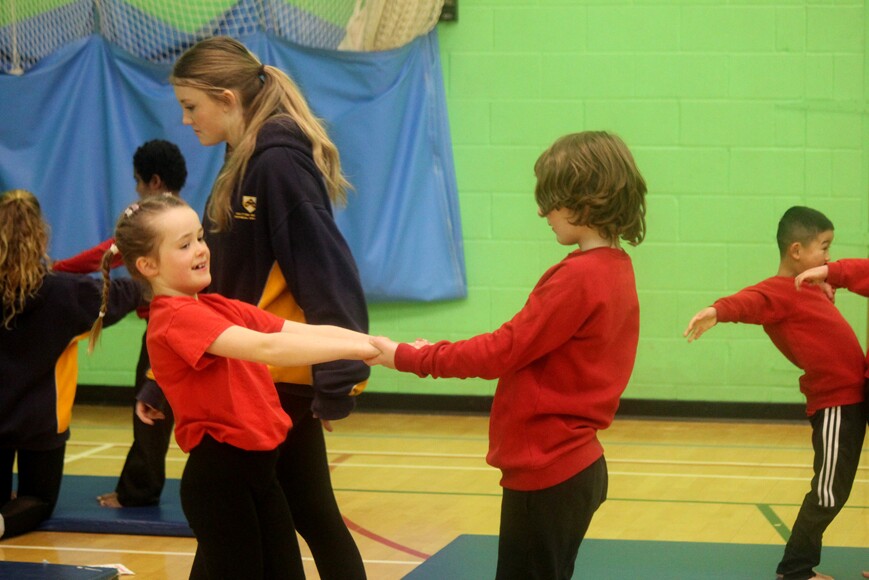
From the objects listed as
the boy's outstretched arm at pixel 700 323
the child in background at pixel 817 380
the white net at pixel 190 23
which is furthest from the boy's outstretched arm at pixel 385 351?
the white net at pixel 190 23

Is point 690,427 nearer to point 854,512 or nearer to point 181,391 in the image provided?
point 854,512

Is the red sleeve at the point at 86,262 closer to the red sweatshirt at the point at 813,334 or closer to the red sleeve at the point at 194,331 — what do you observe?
the red sleeve at the point at 194,331

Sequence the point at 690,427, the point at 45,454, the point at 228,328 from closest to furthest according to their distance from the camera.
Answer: the point at 228,328 < the point at 45,454 < the point at 690,427

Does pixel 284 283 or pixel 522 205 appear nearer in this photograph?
pixel 284 283

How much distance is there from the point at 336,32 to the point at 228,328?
4224mm

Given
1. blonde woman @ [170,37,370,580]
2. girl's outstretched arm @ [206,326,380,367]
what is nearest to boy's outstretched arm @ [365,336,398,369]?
girl's outstretched arm @ [206,326,380,367]

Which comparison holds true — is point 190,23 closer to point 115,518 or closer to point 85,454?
point 85,454

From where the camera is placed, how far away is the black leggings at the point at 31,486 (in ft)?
13.9

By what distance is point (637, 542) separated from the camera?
403 centimetres

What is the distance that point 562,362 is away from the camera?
2.31 meters

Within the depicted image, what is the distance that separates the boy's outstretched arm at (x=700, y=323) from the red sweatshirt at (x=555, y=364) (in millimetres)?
766

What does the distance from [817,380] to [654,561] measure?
82 cm

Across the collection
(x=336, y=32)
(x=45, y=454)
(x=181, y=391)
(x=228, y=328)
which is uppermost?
(x=336, y=32)

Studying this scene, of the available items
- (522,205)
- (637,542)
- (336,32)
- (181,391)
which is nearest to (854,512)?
(637,542)
